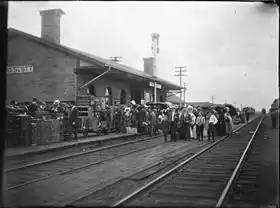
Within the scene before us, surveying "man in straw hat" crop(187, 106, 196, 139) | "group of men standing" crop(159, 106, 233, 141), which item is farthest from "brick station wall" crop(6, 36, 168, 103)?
"man in straw hat" crop(187, 106, 196, 139)

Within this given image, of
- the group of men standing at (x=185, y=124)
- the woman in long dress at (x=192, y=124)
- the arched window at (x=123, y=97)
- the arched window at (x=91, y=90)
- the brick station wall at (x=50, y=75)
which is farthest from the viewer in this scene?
the arched window at (x=123, y=97)

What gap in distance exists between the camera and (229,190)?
6.35 m

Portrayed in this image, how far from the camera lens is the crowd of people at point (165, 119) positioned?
14884 mm

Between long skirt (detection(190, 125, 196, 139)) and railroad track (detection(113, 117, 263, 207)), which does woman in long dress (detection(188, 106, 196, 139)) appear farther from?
railroad track (detection(113, 117, 263, 207))

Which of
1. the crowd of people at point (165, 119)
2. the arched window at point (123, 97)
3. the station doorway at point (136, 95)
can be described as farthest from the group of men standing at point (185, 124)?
the station doorway at point (136, 95)

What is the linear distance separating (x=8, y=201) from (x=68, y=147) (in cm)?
711

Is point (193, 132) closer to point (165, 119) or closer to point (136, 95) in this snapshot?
point (165, 119)

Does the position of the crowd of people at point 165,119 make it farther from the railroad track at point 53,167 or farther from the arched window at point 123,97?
the arched window at point 123,97

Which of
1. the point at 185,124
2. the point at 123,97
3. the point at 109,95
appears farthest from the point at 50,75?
the point at 123,97

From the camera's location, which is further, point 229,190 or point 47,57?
point 47,57

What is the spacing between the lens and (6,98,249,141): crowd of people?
14884mm

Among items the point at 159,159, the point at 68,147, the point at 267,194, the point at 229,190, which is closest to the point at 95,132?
the point at 68,147

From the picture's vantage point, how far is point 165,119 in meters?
16.5

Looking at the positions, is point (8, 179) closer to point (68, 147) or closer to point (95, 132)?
point (68, 147)
